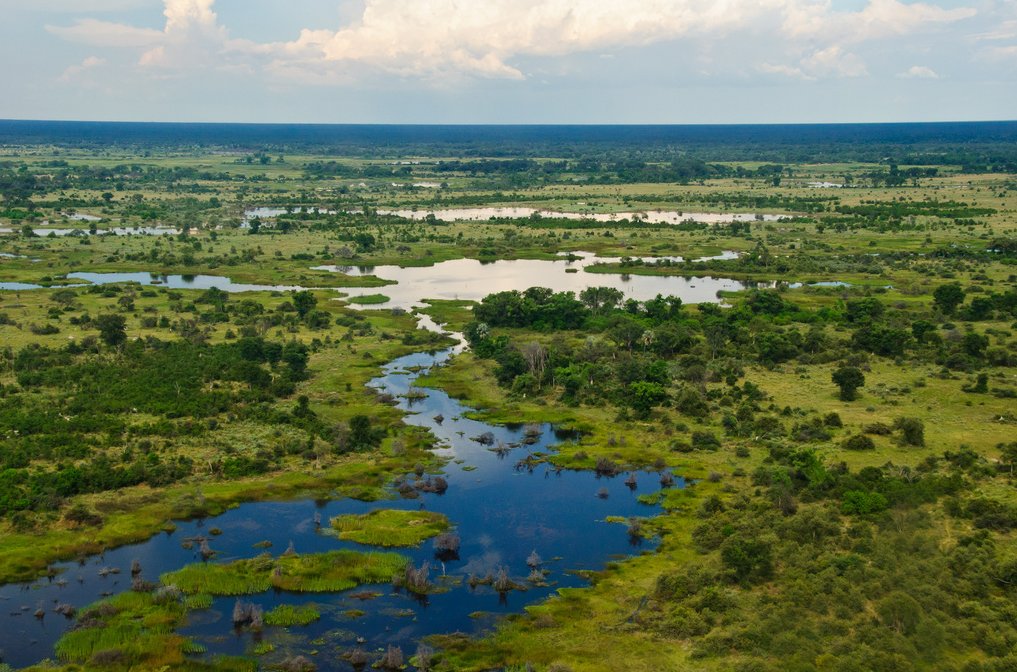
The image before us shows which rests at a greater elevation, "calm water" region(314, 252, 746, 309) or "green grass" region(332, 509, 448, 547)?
"calm water" region(314, 252, 746, 309)

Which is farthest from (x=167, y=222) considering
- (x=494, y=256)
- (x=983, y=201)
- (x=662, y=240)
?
(x=983, y=201)

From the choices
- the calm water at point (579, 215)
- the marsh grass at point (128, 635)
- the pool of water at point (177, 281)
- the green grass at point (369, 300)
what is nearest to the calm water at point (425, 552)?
the marsh grass at point (128, 635)

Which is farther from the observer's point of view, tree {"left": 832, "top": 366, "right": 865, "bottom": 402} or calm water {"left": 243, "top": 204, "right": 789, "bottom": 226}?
calm water {"left": 243, "top": 204, "right": 789, "bottom": 226}

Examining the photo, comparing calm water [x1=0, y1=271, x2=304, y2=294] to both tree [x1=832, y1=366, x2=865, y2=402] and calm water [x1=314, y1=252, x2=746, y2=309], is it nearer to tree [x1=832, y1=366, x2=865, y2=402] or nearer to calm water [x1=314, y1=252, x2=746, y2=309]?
calm water [x1=314, y1=252, x2=746, y2=309]

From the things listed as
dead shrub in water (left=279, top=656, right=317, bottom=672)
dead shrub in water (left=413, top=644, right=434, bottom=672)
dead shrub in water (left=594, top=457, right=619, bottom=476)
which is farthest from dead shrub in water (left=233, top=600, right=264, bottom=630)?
dead shrub in water (left=594, top=457, right=619, bottom=476)

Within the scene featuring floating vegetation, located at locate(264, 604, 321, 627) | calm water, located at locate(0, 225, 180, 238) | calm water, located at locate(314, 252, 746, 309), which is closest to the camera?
floating vegetation, located at locate(264, 604, 321, 627)

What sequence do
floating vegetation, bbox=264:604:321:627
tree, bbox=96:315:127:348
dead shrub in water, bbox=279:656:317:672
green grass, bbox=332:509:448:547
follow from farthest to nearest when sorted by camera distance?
tree, bbox=96:315:127:348
green grass, bbox=332:509:448:547
floating vegetation, bbox=264:604:321:627
dead shrub in water, bbox=279:656:317:672

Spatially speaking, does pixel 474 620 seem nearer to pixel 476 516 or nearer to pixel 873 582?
pixel 476 516
